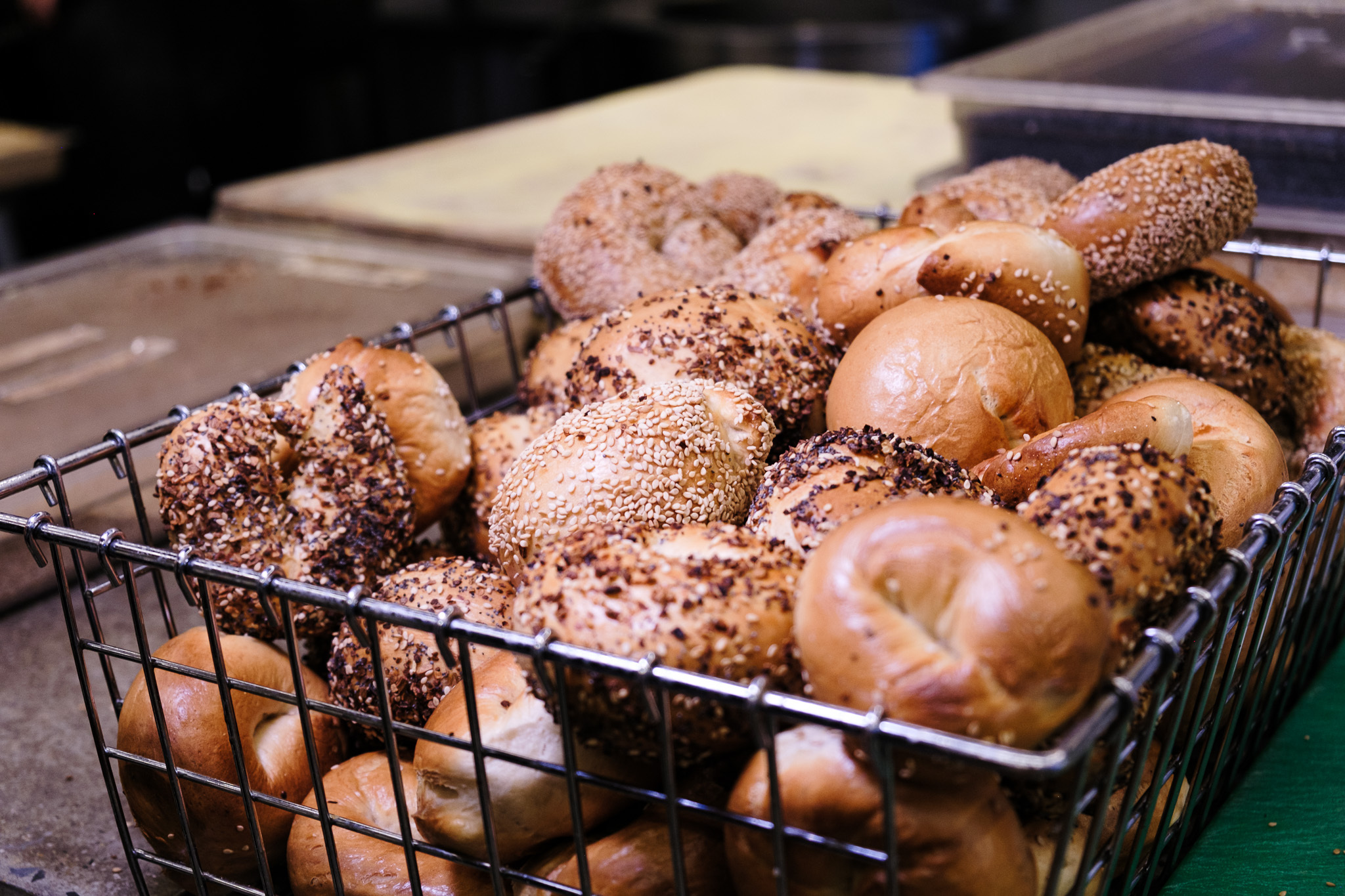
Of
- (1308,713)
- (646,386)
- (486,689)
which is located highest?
(646,386)

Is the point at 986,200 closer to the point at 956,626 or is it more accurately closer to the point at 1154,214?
the point at 1154,214

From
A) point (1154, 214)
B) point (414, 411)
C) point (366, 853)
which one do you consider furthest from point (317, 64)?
point (366, 853)

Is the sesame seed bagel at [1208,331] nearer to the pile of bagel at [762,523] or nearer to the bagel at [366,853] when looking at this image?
the pile of bagel at [762,523]

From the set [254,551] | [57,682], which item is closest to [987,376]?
[254,551]

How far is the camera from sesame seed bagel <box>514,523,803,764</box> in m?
0.70

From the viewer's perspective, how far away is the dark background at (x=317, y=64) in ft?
15.0

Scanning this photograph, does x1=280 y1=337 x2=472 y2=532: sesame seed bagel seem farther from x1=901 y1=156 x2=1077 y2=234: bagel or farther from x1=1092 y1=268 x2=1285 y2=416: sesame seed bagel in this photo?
x1=1092 y1=268 x2=1285 y2=416: sesame seed bagel

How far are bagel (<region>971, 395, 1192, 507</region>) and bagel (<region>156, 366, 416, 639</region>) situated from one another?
1.80 ft

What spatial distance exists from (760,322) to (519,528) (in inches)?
13.0

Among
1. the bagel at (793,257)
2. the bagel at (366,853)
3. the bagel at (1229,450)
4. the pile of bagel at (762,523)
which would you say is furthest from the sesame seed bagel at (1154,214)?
the bagel at (366,853)

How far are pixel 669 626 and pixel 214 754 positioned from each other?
0.44 metres

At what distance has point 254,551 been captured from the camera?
992mm

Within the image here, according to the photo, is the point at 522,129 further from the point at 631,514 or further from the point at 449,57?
the point at 449,57

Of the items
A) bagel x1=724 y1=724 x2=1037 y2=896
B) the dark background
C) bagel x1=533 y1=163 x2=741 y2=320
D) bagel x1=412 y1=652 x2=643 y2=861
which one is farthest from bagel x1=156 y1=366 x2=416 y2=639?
the dark background
